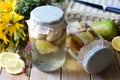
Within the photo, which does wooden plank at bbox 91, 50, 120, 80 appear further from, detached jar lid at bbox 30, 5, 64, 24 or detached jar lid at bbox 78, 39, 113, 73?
detached jar lid at bbox 30, 5, 64, 24

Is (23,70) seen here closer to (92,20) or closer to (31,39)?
(31,39)

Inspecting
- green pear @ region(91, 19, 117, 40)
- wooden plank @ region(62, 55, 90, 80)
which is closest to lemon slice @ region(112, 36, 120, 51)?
green pear @ region(91, 19, 117, 40)

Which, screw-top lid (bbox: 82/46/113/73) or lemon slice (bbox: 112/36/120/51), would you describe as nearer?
screw-top lid (bbox: 82/46/113/73)

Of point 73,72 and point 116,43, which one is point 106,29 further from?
point 73,72

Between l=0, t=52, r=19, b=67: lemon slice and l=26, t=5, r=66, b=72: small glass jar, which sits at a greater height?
l=26, t=5, r=66, b=72: small glass jar

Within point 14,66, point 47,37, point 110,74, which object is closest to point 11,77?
point 14,66

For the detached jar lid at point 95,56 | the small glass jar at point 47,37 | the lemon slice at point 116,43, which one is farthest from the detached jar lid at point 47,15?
the lemon slice at point 116,43
